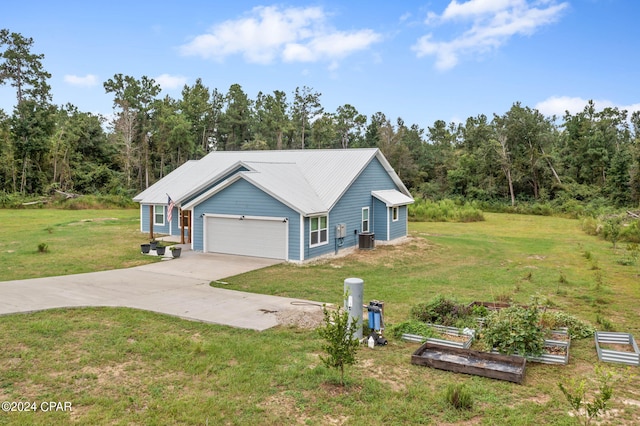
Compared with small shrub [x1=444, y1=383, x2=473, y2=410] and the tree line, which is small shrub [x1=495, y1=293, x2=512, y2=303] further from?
the tree line

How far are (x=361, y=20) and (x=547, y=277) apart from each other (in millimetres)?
13908

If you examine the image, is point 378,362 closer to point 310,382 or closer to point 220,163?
point 310,382

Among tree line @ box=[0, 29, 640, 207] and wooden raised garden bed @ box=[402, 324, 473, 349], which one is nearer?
wooden raised garden bed @ box=[402, 324, 473, 349]

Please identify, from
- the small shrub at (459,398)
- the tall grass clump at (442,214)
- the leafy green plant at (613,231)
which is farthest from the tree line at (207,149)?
the small shrub at (459,398)

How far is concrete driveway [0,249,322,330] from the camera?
9.88 meters

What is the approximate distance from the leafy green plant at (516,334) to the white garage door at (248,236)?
1050 cm

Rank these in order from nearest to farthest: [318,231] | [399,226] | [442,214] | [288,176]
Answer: [318,231] < [288,176] < [399,226] < [442,214]

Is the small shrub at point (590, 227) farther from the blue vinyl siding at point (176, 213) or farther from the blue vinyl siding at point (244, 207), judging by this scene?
the blue vinyl siding at point (176, 213)

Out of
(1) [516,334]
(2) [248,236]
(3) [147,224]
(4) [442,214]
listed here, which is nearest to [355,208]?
(2) [248,236]

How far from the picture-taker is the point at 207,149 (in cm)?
5750

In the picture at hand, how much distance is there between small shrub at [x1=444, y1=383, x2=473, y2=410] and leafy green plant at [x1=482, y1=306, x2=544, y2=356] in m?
1.89

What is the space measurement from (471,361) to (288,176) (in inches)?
559

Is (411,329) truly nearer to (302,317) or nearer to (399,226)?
(302,317)

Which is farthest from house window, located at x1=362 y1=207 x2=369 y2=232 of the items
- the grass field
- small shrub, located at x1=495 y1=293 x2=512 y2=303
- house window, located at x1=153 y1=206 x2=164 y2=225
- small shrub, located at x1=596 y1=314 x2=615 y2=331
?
small shrub, located at x1=596 y1=314 x2=615 y2=331
